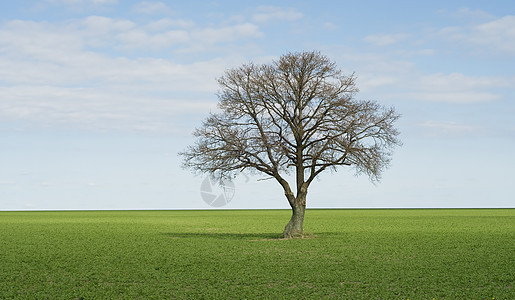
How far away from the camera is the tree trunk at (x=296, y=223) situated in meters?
36.5

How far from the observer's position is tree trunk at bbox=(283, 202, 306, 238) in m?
36.5

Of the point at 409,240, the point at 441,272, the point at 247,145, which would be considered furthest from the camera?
the point at 409,240

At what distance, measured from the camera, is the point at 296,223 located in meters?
37.3

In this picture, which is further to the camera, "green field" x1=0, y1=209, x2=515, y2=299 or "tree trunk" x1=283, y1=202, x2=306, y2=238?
"tree trunk" x1=283, y1=202, x2=306, y2=238

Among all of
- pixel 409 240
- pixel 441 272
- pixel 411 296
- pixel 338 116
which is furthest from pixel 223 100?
pixel 411 296

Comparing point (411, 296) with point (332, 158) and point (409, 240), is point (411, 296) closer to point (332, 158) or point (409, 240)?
point (332, 158)

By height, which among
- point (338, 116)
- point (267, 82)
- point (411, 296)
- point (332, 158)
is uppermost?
point (267, 82)

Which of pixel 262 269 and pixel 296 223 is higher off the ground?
pixel 296 223

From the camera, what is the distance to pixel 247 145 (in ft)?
115

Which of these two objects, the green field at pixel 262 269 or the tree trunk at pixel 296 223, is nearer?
the green field at pixel 262 269

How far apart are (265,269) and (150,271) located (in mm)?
4533

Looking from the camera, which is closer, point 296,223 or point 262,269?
point 262,269

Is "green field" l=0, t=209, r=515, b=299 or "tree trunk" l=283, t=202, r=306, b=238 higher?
"tree trunk" l=283, t=202, r=306, b=238

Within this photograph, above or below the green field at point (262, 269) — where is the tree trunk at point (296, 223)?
above
